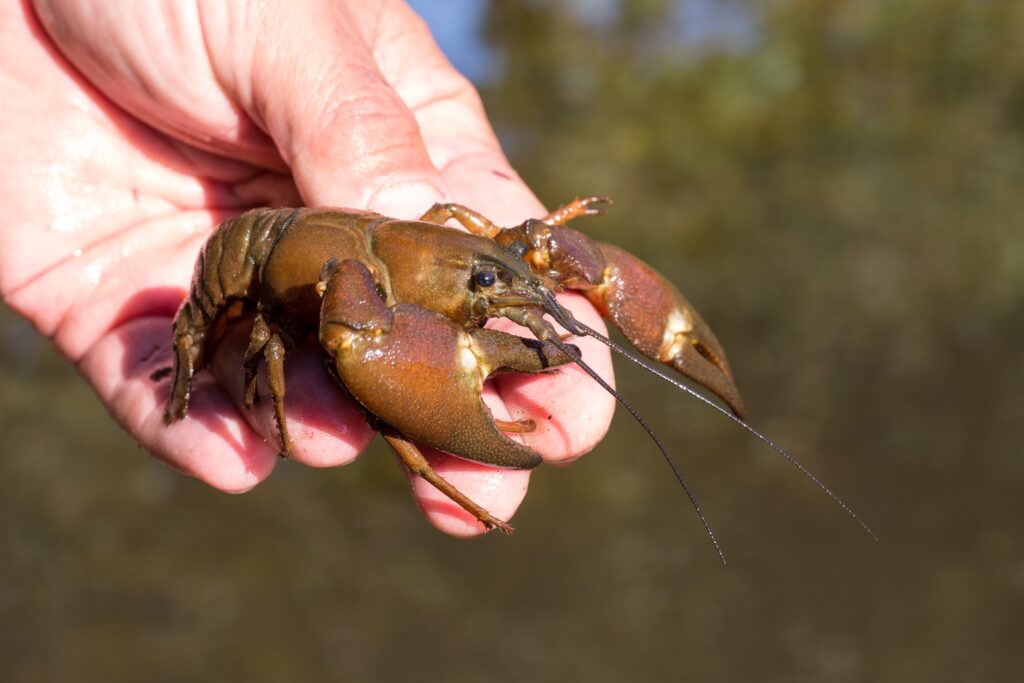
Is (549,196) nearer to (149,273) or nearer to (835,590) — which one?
(835,590)

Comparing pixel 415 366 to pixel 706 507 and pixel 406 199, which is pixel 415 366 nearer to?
pixel 406 199

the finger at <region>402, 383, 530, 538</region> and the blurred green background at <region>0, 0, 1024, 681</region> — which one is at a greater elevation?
the finger at <region>402, 383, 530, 538</region>

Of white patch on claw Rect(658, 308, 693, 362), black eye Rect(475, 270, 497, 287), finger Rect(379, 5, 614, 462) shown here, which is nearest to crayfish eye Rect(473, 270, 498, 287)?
black eye Rect(475, 270, 497, 287)

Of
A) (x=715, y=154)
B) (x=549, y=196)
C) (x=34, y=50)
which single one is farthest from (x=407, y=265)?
(x=715, y=154)

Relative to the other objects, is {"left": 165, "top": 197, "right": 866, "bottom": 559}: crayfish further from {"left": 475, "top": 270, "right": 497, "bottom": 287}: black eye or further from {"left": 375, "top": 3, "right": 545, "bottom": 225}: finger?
{"left": 375, "top": 3, "right": 545, "bottom": 225}: finger

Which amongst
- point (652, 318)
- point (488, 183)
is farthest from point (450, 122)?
point (652, 318)

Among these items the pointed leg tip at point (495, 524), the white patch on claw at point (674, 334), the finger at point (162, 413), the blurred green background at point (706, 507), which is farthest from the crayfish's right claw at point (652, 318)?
the blurred green background at point (706, 507)

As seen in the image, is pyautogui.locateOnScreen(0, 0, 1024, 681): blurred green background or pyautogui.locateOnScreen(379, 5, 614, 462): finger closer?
pyautogui.locateOnScreen(379, 5, 614, 462): finger
